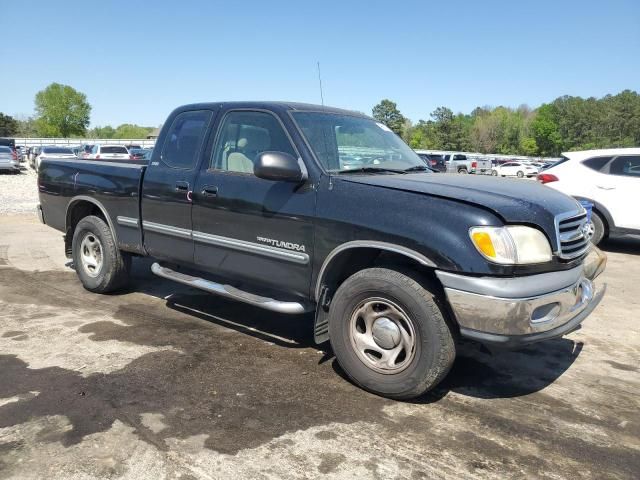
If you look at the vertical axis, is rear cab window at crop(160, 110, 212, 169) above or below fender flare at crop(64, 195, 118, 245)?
above

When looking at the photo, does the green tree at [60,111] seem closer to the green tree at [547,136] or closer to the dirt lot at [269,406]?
the green tree at [547,136]

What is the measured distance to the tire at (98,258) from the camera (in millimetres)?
5684

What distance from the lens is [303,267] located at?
395 centimetres

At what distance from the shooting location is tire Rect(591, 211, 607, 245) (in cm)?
912

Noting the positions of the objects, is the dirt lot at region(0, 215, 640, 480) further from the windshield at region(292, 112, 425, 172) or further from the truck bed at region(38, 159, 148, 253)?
the windshield at region(292, 112, 425, 172)

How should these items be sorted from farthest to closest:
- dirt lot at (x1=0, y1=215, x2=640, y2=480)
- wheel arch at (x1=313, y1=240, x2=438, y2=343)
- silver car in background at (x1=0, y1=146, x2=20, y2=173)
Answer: silver car in background at (x1=0, y1=146, x2=20, y2=173), wheel arch at (x1=313, y1=240, x2=438, y2=343), dirt lot at (x1=0, y1=215, x2=640, y2=480)

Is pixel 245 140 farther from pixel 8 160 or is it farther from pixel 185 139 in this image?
pixel 8 160

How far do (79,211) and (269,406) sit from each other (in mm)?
3972

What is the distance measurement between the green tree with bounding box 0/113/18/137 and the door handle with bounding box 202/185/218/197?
113530 mm

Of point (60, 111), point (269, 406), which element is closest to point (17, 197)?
point (269, 406)

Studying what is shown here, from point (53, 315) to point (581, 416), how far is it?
4.60m

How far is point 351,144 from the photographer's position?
14.4ft

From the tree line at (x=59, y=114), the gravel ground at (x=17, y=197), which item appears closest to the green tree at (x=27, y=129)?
the tree line at (x=59, y=114)

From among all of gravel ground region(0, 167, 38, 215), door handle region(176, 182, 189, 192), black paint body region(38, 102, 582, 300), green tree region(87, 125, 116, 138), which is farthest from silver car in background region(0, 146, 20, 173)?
green tree region(87, 125, 116, 138)
